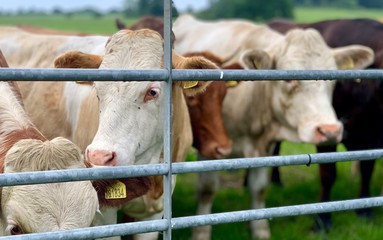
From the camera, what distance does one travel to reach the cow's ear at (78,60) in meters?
4.12

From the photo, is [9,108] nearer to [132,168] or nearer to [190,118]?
[132,168]

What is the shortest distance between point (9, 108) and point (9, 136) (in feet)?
1.01

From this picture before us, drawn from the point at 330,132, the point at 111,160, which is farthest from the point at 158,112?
the point at 330,132

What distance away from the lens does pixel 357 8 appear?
1437 inches

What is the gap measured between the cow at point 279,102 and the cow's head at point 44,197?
2.66m

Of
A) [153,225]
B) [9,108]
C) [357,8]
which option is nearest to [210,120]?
[9,108]

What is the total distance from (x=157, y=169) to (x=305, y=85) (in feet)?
10.0

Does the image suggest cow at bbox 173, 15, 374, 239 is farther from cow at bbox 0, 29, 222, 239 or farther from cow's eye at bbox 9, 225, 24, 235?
cow's eye at bbox 9, 225, 24, 235

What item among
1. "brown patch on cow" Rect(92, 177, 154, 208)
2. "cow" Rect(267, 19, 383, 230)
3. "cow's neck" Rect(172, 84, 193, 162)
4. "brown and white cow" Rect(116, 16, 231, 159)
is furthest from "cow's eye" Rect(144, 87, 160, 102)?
"cow" Rect(267, 19, 383, 230)

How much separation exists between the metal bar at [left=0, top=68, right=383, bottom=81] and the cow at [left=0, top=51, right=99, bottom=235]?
0.69 meters

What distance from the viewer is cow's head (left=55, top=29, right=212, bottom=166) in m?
3.75

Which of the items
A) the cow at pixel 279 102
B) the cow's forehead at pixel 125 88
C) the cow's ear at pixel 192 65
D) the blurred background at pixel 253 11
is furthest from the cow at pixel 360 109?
the blurred background at pixel 253 11

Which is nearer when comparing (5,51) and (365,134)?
(5,51)

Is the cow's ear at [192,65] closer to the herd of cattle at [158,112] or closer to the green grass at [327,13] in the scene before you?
the herd of cattle at [158,112]
